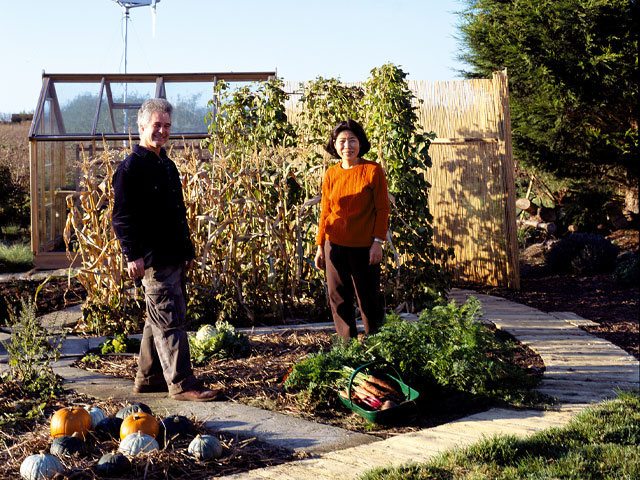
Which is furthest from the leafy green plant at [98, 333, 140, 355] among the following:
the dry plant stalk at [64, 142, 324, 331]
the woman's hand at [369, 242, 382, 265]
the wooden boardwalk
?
the wooden boardwalk

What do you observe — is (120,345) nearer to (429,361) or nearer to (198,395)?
(198,395)

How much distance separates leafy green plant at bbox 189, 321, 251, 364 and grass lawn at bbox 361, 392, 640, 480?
2221mm

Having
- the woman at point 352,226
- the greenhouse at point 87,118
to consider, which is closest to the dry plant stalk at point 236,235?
the woman at point 352,226

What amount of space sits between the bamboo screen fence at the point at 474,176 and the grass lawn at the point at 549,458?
5.14 m

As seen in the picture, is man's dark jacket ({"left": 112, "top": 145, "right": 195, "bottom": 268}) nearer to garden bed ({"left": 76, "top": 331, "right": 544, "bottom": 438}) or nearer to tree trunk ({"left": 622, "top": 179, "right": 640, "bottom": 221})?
garden bed ({"left": 76, "top": 331, "right": 544, "bottom": 438})

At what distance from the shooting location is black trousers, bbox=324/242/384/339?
464 centimetres

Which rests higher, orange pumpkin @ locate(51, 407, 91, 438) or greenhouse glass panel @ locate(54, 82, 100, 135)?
greenhouse glass panel @ locate(54, 82, 100, 135)

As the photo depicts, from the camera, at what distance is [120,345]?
5164 mm

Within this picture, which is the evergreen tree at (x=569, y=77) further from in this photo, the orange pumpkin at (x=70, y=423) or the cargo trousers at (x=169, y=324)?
the orange pumpkin at (x=70, y=423)

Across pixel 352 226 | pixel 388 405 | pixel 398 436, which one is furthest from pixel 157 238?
pixel 398 436

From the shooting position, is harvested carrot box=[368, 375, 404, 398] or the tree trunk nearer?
harvested carrot box=[368, 375, 404, 398]

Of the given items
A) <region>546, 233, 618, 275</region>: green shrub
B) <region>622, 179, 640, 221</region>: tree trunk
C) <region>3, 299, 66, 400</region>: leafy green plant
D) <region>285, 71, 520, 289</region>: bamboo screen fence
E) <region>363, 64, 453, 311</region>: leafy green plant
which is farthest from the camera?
<region>622, 179, 640, 221</region>: tree trunk

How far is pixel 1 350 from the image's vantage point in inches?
208

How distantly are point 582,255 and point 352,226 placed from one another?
5.98 meters
